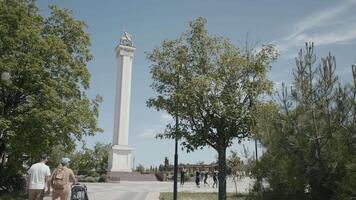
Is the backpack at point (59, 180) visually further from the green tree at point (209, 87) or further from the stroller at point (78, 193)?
the green tree at point (209, 87)

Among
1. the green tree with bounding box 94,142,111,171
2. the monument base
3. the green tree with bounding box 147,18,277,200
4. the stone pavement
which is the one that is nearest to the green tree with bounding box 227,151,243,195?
the stone pavement

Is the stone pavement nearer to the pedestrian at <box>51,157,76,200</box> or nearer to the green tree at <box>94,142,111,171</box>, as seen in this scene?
the pedestrian at <box>51,157,76,200</box>

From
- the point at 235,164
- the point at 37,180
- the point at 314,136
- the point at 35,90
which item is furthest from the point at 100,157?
the point at 314,136

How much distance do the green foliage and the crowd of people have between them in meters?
5.82

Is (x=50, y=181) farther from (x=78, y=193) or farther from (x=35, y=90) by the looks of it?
(x=35, y=90)

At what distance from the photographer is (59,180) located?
1261cm

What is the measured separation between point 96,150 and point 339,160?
65109 mm

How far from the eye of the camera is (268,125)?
43.5ft

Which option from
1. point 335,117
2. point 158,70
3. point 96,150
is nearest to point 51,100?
point 158,70

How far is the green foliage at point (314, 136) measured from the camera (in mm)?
10523

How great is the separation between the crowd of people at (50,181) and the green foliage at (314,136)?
5.82 metres

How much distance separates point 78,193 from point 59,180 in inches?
27.8

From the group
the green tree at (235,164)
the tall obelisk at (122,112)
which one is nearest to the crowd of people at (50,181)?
the green tree at (235,164)

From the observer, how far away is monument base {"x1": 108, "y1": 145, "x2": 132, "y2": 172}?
52.5 meters
